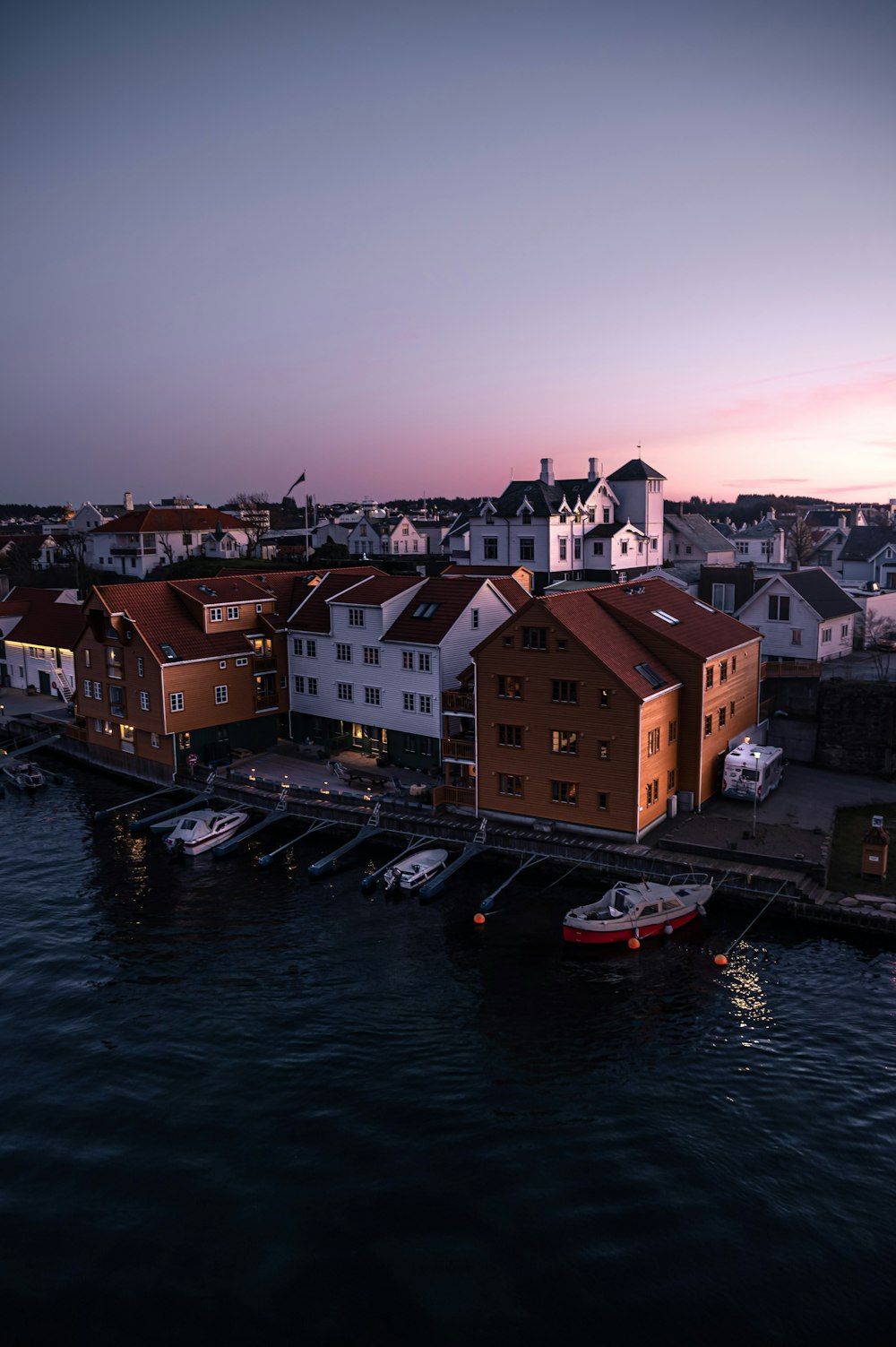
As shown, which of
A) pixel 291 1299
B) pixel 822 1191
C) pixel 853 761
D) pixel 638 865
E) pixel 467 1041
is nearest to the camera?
pixel 291 1299

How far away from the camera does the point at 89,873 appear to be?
48156 millimetres

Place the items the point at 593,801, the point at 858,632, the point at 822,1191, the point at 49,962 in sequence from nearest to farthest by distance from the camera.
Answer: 1. the point at 822,1191
2. the point at 49,962
3. the point at 593,801
4. the point at 858,632

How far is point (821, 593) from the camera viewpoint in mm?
69188

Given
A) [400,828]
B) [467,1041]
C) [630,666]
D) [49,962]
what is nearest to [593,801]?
[630,666]

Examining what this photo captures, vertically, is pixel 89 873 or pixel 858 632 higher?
pixel 858 632

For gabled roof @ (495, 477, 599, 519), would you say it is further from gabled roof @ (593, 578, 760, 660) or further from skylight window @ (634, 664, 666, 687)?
skylight window @ (634, 664, 666, 687)

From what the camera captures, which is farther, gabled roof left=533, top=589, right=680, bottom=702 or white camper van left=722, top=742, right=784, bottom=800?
white camper van left=722, top=742, right=784, bottom=800

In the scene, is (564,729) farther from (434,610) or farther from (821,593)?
(821,593)

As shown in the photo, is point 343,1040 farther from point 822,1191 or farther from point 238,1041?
point 822,1191

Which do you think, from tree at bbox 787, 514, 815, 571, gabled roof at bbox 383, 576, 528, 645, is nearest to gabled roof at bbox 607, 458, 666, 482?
tree at bbox 787, 514, 815, 571

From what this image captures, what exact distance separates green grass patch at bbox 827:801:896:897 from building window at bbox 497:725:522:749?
16645mm

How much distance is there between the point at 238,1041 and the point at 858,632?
60.1 metres

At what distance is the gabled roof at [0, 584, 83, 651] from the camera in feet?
271

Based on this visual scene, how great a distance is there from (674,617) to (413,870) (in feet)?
74.2
